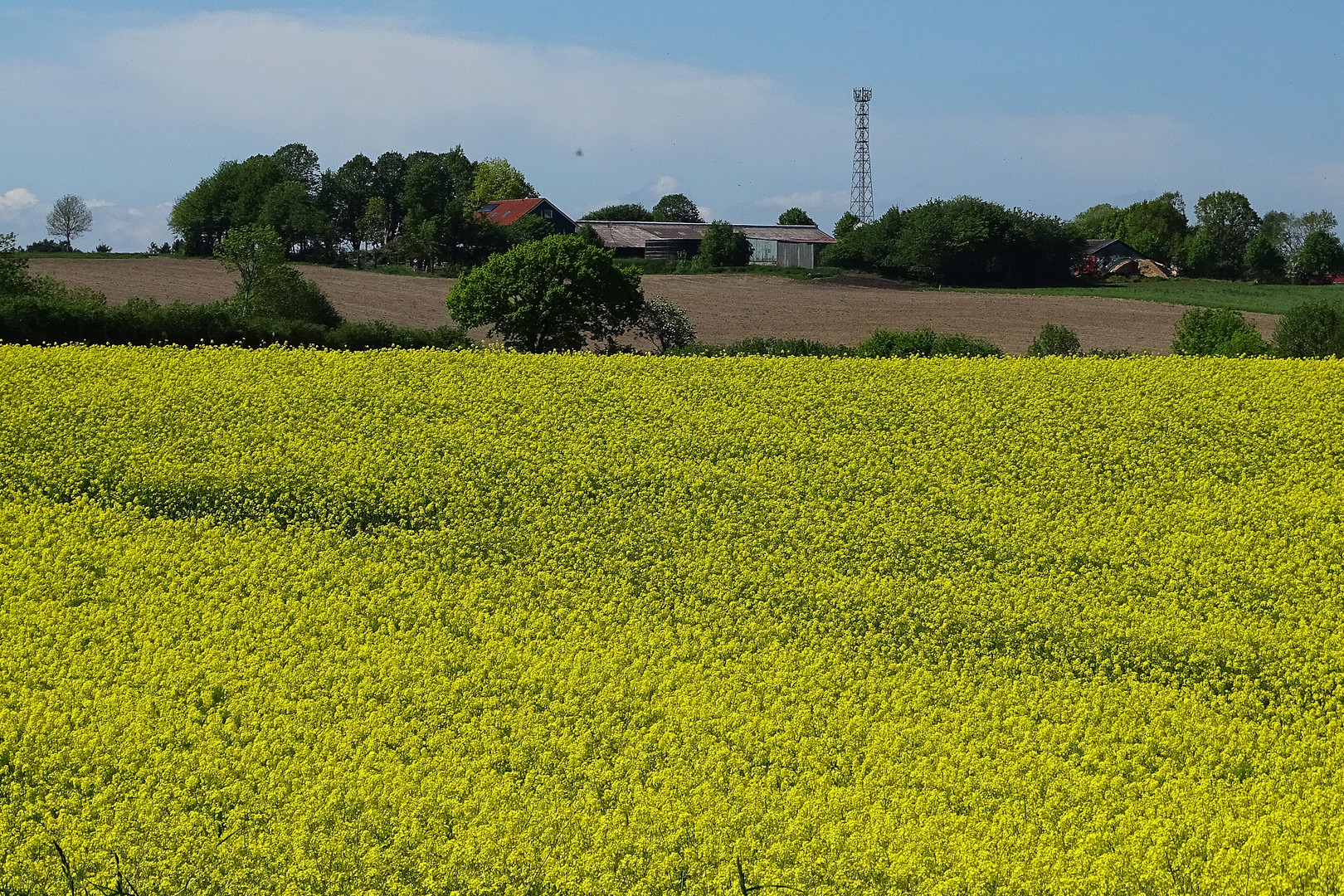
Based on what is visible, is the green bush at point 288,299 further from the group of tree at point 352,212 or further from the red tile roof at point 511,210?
the red tile roof at point 511,210

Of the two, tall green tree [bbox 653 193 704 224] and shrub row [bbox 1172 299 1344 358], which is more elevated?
tall green tree [bbox 653 193 704 224]

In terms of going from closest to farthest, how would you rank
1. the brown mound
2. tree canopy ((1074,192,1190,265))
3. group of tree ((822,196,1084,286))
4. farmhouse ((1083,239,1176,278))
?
group of tree ((822,196,1084,286))
farmhouse ((1083,239,1176,278))
the brown mound
tree canopy ((1074,192,1190,265))

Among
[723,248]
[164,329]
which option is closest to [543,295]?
[164,329]

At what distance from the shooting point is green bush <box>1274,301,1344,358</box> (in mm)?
34906

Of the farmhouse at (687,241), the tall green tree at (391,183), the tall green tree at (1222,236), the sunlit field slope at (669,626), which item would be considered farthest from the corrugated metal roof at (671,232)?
the sunlit field slope at (669,626)

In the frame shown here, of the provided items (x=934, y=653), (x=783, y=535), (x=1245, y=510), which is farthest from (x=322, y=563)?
(x=1245, y=510)

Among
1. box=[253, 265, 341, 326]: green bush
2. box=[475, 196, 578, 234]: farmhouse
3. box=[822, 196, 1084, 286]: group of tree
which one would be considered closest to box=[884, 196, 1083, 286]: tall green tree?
box=[822, 196, 1084, 286]: group of tree

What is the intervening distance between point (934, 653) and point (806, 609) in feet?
6.37

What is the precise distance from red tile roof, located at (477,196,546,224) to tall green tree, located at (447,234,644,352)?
67652 millimetres

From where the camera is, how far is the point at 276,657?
15602 millimetres

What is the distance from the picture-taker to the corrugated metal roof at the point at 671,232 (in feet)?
341

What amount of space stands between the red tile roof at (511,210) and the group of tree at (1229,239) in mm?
50288

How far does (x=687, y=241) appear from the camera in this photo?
105 meters

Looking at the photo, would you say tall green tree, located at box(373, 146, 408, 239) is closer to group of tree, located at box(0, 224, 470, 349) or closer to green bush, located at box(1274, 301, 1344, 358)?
group of tree, located at box(0, 224, 470, 349)
